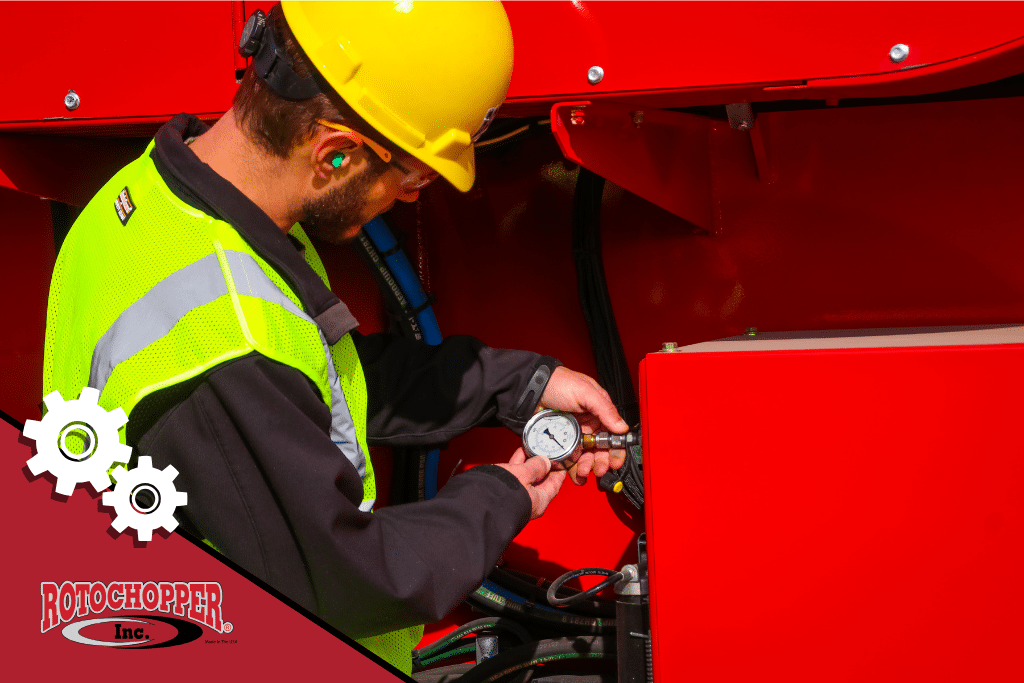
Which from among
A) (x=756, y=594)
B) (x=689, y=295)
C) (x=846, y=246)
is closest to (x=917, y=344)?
(x=756, y=594)

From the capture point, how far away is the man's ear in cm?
105

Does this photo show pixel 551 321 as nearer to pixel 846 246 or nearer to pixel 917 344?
pixel 846 246

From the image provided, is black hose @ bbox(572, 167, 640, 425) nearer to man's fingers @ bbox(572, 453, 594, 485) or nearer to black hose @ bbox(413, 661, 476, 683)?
man's fingers @ bbox(572, 453, 594, 485)

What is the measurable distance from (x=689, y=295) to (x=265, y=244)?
0.95 metres

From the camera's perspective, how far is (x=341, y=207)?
1126 millimetres

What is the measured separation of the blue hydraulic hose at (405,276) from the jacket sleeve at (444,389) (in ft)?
0.80

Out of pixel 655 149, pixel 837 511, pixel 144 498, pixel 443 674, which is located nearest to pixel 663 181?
pixel 655 149

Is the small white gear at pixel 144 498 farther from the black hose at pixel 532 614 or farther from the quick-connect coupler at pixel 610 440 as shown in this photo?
the black hose at pixel 532 614

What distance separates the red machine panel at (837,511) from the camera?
0.95 m

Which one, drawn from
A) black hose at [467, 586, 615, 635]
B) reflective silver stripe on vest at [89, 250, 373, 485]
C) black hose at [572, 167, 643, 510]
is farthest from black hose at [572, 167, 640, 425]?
reflective silver stripe on vest at [89, 250, 373, 485]

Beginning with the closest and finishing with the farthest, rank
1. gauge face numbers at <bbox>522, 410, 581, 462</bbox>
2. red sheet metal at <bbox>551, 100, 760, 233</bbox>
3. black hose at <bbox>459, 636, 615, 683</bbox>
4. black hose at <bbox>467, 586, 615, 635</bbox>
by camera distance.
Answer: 1. red sheet metal at <bbox>551, 100, 760, 233</bbox>
2. gauge face numbers at <bbox>522, 410, 581, 462</bbox>
3. black hose at <bbox>459, 636, 615, 683</bbox>
4. black hose at <bbox>467, 586, 615, 635</bbox>

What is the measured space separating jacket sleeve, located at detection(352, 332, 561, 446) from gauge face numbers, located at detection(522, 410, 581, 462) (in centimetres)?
6

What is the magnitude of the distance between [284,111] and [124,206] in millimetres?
251

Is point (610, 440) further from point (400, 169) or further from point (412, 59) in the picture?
point (412, 59)
